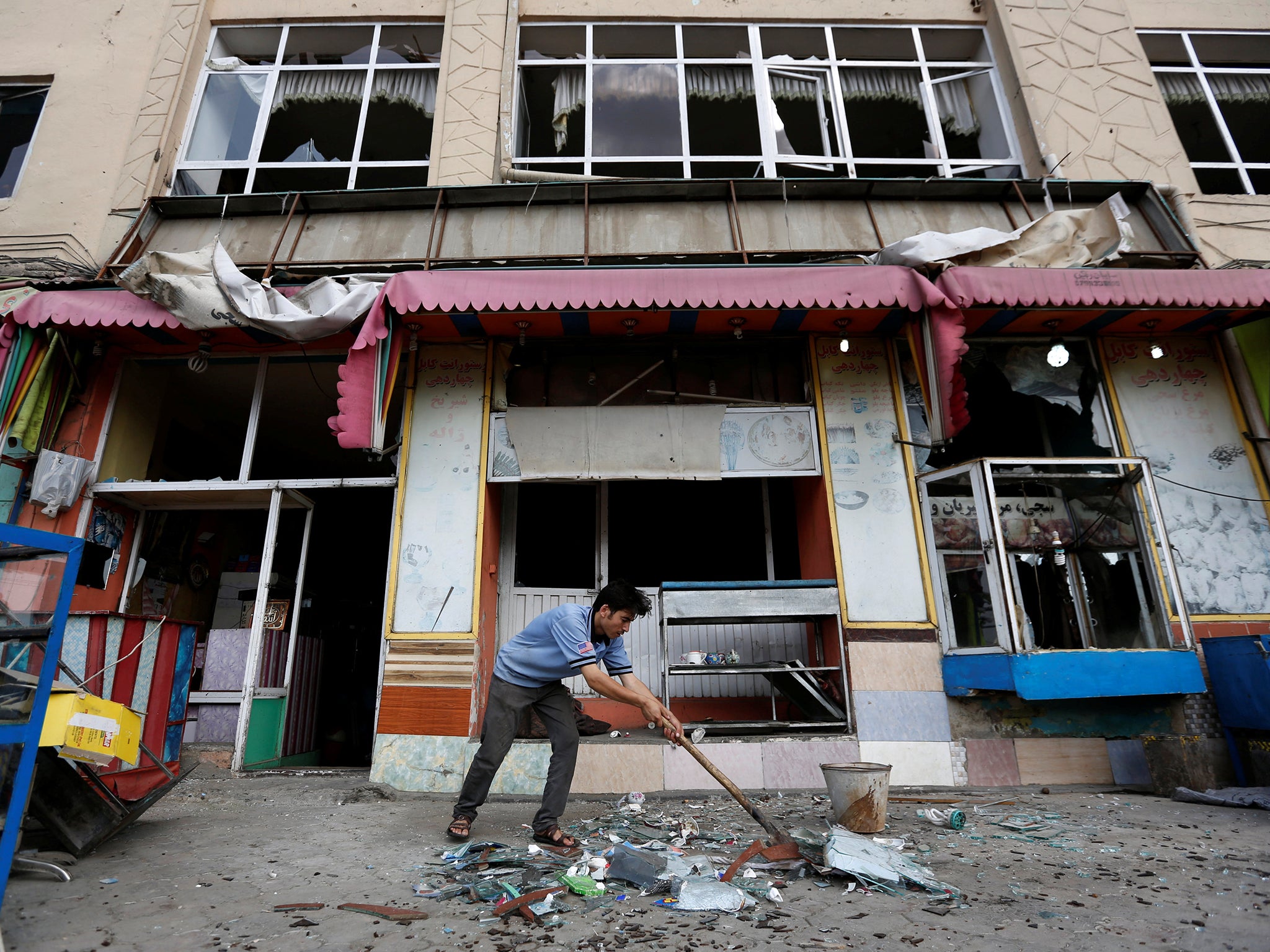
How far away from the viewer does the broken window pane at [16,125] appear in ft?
26.2

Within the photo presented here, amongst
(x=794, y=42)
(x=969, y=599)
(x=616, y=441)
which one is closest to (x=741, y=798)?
(x=969, y=599)

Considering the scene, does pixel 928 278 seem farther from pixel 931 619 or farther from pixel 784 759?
pixel 784 759

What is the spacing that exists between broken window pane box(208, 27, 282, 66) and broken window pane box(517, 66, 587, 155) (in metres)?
3.14

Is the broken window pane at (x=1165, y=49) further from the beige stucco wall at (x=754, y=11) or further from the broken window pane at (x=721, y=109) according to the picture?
the broken window pane at (x=721, y=109)

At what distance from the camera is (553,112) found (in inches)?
343

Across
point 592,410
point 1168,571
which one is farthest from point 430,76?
point 1168,571

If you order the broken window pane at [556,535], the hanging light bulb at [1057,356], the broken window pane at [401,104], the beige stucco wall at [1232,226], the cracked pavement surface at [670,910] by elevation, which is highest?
the broken window pane at [401,104]

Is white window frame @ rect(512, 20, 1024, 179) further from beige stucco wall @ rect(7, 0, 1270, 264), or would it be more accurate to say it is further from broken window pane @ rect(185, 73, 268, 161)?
broken window pane @ rect(185, 73, 268, 161)

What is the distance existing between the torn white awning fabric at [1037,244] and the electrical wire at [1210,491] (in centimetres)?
205

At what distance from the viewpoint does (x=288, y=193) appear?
711 centimetres

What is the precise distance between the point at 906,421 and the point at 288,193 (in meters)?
6.50

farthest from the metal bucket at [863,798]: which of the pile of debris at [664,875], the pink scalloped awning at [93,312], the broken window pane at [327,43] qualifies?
the broken window pane at [327,43]

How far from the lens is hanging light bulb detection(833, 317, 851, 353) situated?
6.40m

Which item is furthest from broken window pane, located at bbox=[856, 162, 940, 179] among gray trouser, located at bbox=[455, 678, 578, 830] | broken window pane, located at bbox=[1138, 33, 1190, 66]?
gray trouser, located at bbox=[455, 678, 578, 830]
